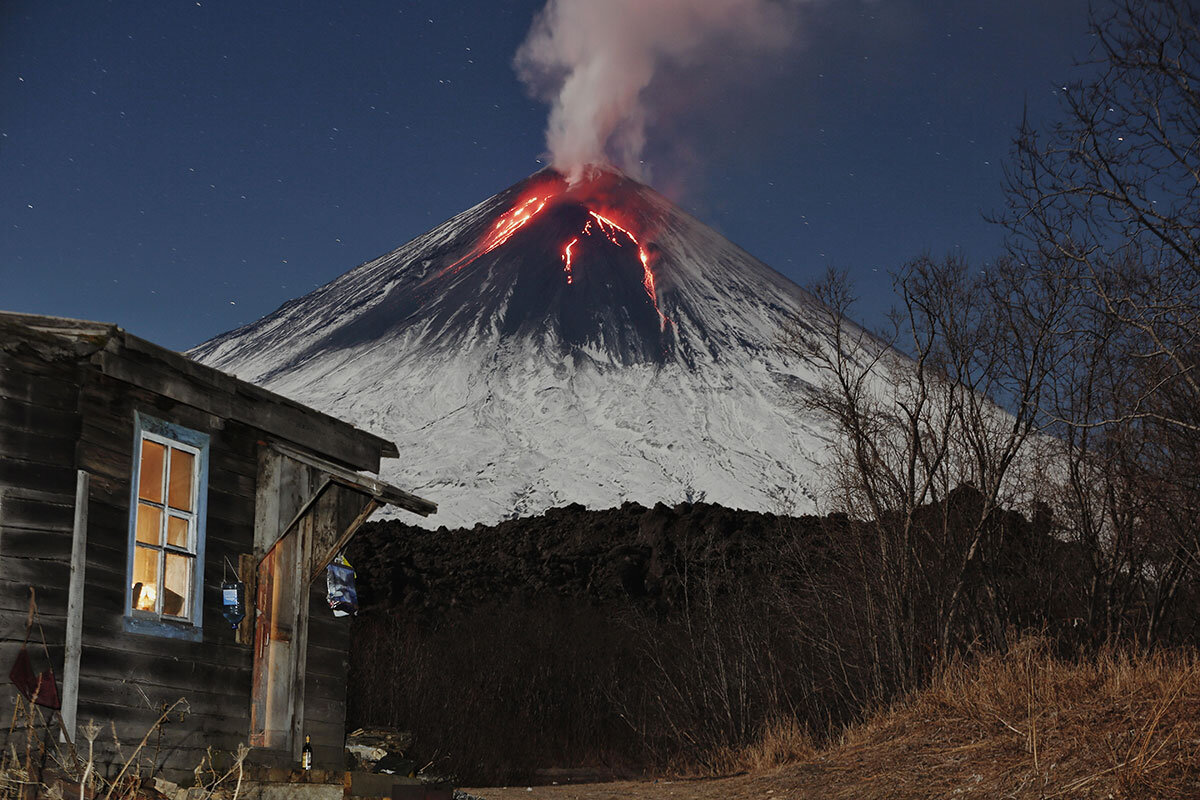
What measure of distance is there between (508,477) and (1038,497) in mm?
56966

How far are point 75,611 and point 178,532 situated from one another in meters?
1.34

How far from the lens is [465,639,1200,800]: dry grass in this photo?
8539mm

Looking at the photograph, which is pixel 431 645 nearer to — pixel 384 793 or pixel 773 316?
pixel 384 793

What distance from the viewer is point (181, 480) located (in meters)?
9.42

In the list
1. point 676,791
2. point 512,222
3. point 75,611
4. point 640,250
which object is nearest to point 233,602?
point 75,611

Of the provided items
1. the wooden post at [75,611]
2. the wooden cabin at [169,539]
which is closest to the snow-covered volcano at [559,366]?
the wooden cabin at [169,539]

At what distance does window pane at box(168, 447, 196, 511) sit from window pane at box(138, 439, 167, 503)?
→ 95mm

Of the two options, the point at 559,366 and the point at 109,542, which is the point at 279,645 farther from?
the point at 559,366

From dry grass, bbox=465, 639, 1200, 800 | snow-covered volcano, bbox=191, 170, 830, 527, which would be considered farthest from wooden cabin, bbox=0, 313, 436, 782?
snow-covered volcano, bbox=191, 170, 830, 527

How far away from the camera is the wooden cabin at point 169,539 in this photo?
8000 millimetres

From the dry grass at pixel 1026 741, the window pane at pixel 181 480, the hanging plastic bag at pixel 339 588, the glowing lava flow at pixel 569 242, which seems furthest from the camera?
the glowing lava flow at pixel 569 242

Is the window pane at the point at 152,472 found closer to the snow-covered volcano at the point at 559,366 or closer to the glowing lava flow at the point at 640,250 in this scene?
the snow-covered volcano at the point at 559,366

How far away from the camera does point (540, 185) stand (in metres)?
116

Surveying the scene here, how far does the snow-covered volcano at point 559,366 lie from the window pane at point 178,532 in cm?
5821
